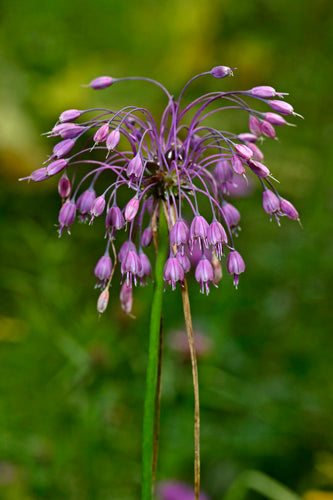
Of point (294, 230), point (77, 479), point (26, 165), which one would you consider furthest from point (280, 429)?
point (26, 165)

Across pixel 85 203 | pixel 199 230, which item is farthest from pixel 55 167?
pixel 199 230

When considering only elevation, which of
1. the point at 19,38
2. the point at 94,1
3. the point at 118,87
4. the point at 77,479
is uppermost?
the point at 94,1

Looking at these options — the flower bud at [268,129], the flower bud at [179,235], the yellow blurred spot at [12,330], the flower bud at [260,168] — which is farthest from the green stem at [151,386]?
the yellow blurred spot at [12,330]

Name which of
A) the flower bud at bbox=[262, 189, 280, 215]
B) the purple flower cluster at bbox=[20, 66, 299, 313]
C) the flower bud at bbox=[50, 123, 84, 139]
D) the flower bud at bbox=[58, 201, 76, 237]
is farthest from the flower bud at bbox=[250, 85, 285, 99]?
the flower bud at bbox=[58, 201, 76, 237]

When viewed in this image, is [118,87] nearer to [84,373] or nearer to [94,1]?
[94,1]

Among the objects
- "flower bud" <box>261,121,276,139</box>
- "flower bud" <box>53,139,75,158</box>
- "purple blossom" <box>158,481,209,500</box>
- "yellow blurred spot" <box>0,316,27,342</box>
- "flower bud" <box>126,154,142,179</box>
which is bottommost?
"purple blossom" <box>158,481,209,500</box>

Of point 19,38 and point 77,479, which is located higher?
point 19,38

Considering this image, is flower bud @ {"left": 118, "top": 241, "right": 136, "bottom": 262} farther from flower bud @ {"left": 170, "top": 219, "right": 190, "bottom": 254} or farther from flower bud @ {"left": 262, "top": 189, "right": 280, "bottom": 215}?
flower bud @ {"left": 262, "top": 189, "right": 280, "bottom": 215}

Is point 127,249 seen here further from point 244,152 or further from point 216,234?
point 244,152
